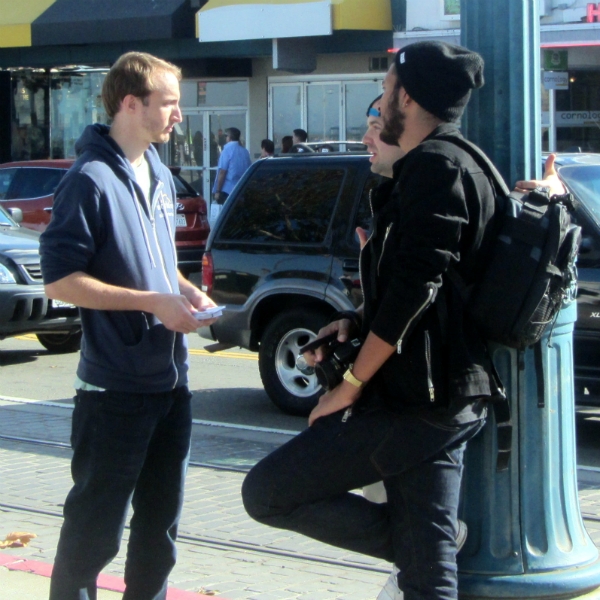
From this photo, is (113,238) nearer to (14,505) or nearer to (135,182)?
(135,182)

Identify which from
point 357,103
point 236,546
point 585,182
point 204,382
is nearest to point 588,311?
point 585,182

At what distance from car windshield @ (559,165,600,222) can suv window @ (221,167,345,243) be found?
161 cm

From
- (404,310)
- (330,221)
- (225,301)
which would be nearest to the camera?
(404,310)

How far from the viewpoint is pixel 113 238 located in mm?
3344

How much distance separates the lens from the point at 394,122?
329 centimetres

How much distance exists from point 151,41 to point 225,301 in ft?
46.2

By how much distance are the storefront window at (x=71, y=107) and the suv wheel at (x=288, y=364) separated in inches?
677

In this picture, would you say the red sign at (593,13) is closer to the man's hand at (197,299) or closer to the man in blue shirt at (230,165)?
the man in blue shirt at (230,165)

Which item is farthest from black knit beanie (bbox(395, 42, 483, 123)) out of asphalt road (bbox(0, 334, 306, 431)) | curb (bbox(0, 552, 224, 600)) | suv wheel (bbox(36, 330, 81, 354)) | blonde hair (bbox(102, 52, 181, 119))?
suv wheel (bbox(36, 330, 81, 354))

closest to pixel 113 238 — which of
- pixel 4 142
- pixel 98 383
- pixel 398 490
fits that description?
pixel 98 383

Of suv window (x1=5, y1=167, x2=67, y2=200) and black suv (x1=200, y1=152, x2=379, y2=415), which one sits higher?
suv window (x1=5, y1=167, x2=67, y2=200)

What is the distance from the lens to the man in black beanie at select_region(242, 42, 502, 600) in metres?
3.03

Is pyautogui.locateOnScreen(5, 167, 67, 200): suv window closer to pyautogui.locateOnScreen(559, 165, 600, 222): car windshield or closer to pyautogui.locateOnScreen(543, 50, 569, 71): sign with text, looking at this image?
pyautogui.locateOnScreen(543, 50, 569, 71): sign with text

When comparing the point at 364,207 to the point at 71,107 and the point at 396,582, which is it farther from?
the point at 71,107
